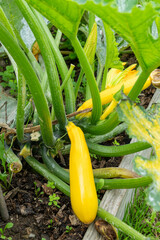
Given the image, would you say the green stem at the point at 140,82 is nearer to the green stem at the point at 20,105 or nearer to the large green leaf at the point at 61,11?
the large green leaf at the point at 61,11

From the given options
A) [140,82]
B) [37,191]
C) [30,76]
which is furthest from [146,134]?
[37,191]

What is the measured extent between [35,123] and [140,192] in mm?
715

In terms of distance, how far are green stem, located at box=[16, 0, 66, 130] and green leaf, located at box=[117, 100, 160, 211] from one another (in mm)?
414

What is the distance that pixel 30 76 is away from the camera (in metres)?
1.19

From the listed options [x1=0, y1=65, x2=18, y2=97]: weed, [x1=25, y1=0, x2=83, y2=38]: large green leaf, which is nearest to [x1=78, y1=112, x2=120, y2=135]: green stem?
[x1=25, y1=0, x2=83, y2=38]: large green leaf

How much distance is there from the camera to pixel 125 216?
5.08ft

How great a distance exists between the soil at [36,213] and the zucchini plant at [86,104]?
0.10m

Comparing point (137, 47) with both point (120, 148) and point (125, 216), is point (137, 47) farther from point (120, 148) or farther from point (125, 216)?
point (125, 216)

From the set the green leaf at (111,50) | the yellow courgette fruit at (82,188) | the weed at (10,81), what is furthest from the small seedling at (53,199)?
the weed at (10,81)

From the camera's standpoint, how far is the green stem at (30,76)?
109 cm

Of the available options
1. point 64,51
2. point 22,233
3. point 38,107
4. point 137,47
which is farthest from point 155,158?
point 64,51

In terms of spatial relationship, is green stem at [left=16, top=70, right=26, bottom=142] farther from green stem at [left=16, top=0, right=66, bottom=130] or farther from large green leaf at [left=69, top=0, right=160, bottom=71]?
large green leaf at [left=69, top=0, right=160, bottom=71]

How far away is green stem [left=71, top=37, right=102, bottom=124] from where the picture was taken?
115cm

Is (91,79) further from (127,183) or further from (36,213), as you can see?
(36,213)
